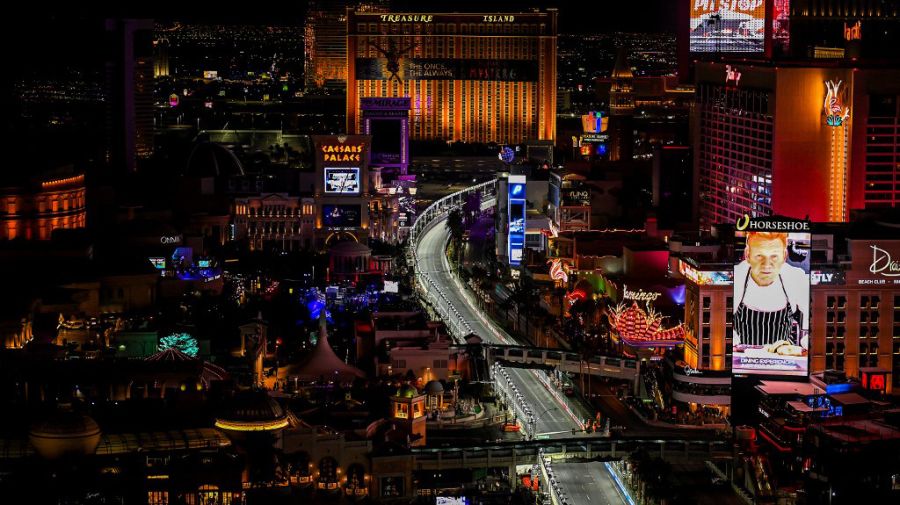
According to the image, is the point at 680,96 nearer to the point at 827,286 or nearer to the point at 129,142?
the point at 129,142

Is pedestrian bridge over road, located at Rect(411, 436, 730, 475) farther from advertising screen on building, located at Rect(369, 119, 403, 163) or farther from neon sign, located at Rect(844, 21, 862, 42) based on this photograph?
advertising screen on building, located at Rect(369, 119, 403, 163)

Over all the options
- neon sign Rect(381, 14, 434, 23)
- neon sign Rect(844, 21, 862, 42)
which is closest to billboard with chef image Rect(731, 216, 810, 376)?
neon sign Rect(844, 21, 862, 42)

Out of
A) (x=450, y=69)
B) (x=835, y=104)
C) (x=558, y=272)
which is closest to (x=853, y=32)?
(x=835, y=104)

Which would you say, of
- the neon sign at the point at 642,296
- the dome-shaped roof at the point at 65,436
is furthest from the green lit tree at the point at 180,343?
the neon sign at the point at 642,296

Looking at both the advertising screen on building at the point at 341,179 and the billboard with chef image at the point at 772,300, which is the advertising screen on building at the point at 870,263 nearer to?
the billboard with chef image at the point at 772,300

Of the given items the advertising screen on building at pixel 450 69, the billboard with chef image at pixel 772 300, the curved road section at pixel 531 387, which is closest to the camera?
the curved road section at pixel 531 387

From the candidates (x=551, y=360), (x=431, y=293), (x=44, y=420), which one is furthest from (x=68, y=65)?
(x=44, y=420)
